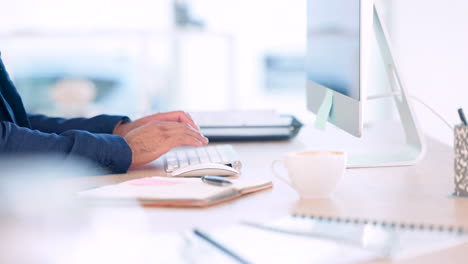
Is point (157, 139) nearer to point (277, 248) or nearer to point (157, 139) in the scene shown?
point (157, 139)

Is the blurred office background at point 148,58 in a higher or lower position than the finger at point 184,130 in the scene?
lower

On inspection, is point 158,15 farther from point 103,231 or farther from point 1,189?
point 103,231

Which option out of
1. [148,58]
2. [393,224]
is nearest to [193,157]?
[393,224]

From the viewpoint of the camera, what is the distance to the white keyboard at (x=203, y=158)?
1.30m

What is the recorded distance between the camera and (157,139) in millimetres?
1376

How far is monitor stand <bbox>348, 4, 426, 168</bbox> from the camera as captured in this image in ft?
4.33

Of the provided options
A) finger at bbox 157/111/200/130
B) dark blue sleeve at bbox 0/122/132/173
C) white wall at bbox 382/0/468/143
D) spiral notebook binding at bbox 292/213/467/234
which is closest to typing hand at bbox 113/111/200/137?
finger at bbox 157/111/200/130

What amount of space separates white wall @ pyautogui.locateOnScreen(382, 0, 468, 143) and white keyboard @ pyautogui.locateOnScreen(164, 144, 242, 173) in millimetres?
2339

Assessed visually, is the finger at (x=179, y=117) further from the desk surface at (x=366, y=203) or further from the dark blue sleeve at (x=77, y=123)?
the desk surface at (x=366, y=203)

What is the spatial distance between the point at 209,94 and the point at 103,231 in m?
3.67

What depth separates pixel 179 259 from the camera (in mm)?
695

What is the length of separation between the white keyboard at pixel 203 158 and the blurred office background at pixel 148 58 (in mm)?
2060

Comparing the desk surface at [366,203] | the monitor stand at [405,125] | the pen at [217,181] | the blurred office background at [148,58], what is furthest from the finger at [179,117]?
the blurred office background at [148,58]

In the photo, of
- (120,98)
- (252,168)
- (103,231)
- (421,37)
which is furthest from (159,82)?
(103,231)
